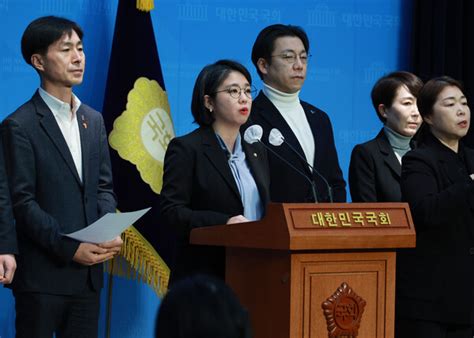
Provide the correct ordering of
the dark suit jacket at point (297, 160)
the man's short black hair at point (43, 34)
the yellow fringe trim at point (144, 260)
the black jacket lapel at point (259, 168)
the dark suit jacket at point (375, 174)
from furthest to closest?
the yellow fringe trim at point (144, 260) → the dark suit jacket at point (375, 174) → the dark suit jacket at point (297, 160) → the man's short black hair at point (43, 34) → the black jacket lapel at point (259, 168)

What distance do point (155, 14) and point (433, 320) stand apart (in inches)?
90.3

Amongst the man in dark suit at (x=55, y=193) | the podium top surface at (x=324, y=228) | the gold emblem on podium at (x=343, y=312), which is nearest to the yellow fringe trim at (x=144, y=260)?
the man in dark suit at (x=55, y=193)

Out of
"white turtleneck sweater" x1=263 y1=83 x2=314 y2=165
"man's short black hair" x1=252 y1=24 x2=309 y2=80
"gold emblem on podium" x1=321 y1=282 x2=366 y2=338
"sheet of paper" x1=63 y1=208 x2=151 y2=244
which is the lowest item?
"gold emblem on podium" x1=321 y1=282 x2=366 y2=338

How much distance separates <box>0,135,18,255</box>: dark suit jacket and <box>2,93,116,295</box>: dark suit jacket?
5cm

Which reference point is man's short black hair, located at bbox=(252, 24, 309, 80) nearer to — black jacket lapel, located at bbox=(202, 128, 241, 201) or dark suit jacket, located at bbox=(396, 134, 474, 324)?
black jacket lapel, located at bbox=(202, 128, 241, 201)

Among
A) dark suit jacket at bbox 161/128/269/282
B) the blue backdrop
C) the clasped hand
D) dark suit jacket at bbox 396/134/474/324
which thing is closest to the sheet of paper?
the clasped hand

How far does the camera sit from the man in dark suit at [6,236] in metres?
2.93

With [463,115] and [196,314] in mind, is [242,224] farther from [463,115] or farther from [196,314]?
[196,314]

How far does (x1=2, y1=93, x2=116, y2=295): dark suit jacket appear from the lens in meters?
3.05

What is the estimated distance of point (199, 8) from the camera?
4.76 m

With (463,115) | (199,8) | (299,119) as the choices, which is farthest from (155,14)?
(463,115)

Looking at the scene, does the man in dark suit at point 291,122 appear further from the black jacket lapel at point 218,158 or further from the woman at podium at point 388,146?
the black jacket lapel at point 218,158

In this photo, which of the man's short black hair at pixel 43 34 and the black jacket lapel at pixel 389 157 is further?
the black jacket lapel at pixel 389 157

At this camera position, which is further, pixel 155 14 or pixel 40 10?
pixel 155 14
